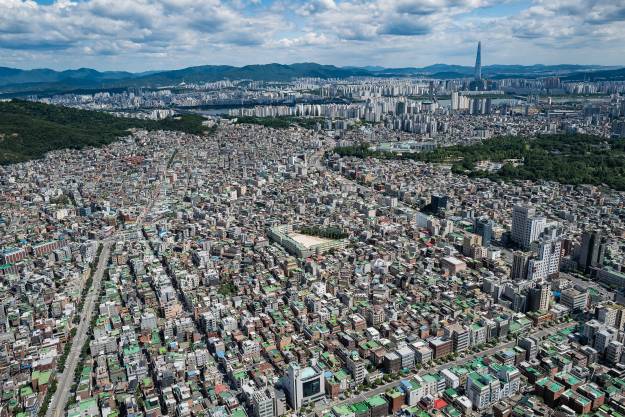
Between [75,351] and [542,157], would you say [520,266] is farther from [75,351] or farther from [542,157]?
[542,157]

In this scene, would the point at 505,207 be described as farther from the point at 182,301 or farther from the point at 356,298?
the point at 182,301

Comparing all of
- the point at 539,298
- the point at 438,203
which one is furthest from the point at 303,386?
the point at 438,203

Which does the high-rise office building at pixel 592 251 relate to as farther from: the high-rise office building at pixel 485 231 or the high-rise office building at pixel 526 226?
the high-rise office building at pixel 485 231

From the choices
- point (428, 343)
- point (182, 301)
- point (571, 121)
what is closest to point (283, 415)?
point (428, 343)

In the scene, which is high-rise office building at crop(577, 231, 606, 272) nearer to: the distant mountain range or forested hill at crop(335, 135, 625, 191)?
forested hill at crop(335, 135, 625, 191)

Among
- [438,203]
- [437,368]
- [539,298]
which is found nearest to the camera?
[437,368]

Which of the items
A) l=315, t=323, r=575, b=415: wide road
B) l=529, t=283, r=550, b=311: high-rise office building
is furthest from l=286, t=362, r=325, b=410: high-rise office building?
l=529, t=283, r=550, b=311: high-rise office building
